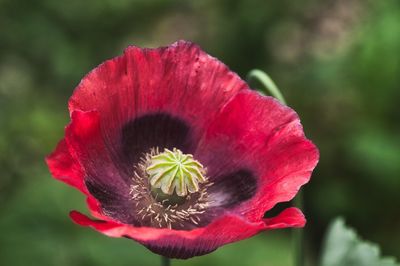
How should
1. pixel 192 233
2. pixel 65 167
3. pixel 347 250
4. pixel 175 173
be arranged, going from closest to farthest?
pixel 192 233 < pixel 65 167 < pixel 175 173 < pixel 347 250

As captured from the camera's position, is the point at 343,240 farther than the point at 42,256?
No

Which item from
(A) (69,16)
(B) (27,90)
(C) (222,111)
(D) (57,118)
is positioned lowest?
(C) (222,111)

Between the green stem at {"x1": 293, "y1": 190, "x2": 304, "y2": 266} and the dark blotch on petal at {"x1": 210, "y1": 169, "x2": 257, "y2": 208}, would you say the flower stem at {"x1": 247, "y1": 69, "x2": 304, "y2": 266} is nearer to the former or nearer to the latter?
the green stem at {"x1": 293, "y1": 190, "x2": 304, "y2": 266}

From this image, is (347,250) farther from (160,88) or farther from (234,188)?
(160,88)

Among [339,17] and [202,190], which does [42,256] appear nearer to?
[202,190]

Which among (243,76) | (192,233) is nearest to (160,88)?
(192,233)

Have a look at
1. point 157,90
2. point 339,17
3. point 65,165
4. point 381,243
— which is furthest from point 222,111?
point 339,17
